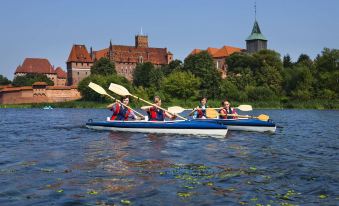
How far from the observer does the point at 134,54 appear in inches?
4577

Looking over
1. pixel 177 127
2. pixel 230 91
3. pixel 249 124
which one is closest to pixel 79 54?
pixel 230 91

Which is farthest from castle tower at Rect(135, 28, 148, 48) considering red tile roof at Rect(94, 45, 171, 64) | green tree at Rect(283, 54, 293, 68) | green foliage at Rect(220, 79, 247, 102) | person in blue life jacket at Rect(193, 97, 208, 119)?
person in blue life jacket at Rect(193, 97, 208, 119)

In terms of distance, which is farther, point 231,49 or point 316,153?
point 231,49

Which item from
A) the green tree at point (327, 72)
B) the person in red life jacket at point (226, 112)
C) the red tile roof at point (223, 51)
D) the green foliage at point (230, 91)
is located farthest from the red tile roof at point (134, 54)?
the person in red life jacket at point (226, 112)

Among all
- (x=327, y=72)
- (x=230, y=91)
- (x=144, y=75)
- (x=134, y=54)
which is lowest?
(x=230, y=91)

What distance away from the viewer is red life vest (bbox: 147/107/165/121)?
56.1ft

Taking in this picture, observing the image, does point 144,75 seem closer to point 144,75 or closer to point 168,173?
point 144,75

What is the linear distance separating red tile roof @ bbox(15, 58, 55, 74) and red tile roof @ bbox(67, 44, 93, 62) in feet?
38.7

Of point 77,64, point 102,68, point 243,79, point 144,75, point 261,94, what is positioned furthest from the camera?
point 77,64

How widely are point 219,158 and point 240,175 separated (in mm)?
2272

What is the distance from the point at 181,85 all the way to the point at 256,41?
160 ft

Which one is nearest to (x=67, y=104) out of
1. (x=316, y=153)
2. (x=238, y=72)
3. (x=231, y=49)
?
(x=238, y=72)

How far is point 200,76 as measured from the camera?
3250 inches

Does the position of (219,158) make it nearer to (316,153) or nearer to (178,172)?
(178,172)
